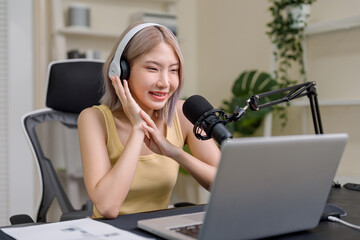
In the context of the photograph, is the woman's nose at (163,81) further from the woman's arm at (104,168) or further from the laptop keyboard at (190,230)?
the laptop keyboard at (190,230)

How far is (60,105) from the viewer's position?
70.9 inches

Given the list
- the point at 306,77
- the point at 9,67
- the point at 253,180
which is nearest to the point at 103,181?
the point at 253,180

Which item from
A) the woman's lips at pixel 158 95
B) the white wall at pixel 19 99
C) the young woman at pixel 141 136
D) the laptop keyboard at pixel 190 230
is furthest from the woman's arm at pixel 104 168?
the white wall at pixel 19 99

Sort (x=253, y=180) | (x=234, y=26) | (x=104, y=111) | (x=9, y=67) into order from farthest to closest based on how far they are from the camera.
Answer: (x=234, y=26), (x=9, y=67), (x=104, y=111), (x=253, y=180)

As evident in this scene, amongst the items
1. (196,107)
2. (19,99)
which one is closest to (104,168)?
(196,107)

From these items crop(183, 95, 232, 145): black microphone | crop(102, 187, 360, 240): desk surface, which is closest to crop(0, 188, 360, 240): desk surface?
crop(102, 187, 360, 240): desk surface

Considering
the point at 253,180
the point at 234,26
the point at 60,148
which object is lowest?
the point at 60,148

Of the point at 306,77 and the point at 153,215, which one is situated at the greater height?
the point at 306,77

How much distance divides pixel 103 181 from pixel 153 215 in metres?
0.18

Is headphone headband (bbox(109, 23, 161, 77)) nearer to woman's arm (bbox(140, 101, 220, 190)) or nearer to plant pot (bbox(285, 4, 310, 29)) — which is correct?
woman's arm (bbox(140, 101, 220, 190))

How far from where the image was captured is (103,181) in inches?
45.6

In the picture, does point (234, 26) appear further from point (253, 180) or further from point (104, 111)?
point (253, 180)

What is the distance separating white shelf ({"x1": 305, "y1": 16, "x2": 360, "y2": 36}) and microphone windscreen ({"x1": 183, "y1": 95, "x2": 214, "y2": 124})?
1410mm

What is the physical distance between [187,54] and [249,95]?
0.89 metres
